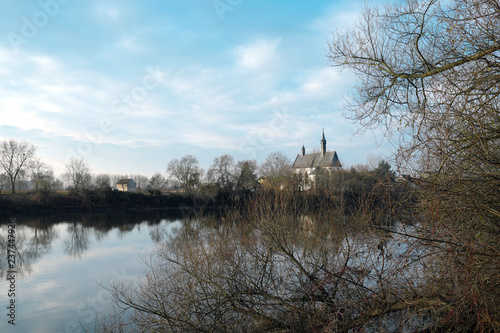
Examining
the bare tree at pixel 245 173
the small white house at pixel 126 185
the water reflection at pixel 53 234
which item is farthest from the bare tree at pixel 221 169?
the small white house at pixel 126 185

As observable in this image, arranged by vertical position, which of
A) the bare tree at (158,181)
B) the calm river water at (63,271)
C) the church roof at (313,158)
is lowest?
the calm river water at (63,271)

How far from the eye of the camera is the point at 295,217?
9555 mm

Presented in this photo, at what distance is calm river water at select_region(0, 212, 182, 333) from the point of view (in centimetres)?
973

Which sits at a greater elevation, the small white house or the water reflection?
the small white house

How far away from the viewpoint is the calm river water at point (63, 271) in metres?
9.73

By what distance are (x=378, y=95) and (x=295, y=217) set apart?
4986 mm

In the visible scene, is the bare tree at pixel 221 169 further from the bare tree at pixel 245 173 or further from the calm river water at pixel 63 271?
the calm river water at pixel 63 271

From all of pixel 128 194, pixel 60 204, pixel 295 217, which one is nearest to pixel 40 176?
pixel 60 204

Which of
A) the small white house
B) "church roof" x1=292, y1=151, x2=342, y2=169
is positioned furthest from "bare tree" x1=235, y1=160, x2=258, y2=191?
the small white house

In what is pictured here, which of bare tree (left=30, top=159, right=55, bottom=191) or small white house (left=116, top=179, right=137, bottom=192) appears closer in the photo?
bare tree (left=30, top=159, right=55, bottom=191)

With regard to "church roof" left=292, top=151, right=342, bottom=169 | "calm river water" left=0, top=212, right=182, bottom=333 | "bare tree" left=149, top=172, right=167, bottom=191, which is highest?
"church roof" left=292, top=151, right=342, bottom=169

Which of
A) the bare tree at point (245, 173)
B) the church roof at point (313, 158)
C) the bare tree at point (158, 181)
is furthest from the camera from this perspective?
the church roof at point (313, 158)

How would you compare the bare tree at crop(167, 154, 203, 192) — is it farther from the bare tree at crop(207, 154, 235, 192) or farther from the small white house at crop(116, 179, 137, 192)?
the small white house at crop(116, 179, 137, 192)

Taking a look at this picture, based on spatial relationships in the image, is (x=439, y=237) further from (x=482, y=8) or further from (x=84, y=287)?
(x=84, y=287)
